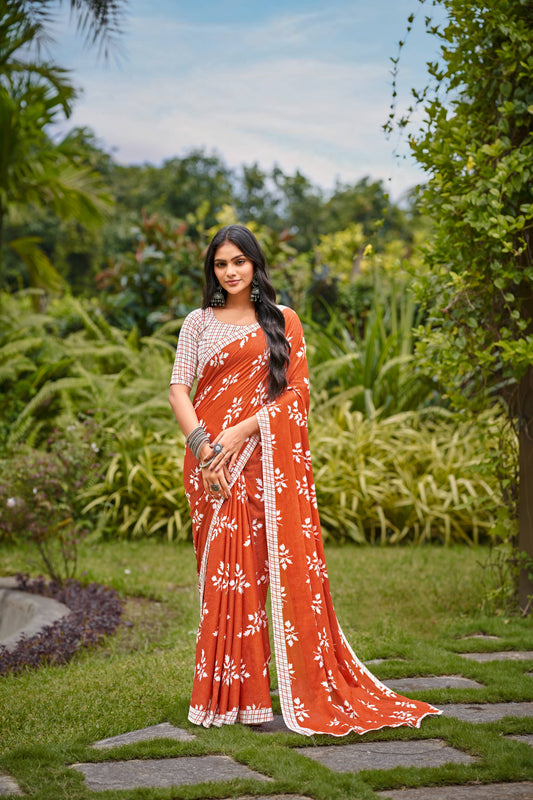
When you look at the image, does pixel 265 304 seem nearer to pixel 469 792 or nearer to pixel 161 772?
pixel 161 772

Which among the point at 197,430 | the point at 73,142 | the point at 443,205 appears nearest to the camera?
the point at 197,430

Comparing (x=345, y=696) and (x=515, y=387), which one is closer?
(x=345, y=696)

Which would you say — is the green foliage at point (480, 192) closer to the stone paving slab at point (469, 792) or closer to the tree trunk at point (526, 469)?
the tree trunk at point (526, 469)

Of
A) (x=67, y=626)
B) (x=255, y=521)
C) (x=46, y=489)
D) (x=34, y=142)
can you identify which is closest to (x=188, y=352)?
(x=255, y=521)

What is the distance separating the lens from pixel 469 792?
2.49 meters

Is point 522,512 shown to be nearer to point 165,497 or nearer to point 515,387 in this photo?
point 515,387

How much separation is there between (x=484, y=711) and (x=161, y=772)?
4.36 ft

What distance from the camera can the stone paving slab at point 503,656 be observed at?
4027 millimetres

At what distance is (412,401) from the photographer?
26.9ft

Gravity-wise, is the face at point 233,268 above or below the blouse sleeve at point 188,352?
above

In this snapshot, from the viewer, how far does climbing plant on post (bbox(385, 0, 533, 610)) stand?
4.16m

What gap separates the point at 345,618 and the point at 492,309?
2.00m

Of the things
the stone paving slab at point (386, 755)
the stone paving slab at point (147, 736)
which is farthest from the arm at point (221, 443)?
the stone paving slab at point (386, 755)

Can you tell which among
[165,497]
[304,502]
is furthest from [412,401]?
[304,502]
